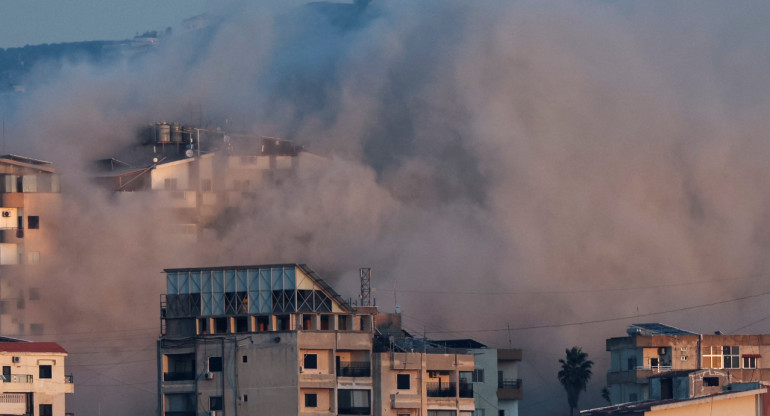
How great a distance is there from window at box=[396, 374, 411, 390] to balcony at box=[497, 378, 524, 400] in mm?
5761

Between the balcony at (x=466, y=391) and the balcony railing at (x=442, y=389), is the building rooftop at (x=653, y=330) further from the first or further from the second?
the balcony railing at (x=442, y=389)

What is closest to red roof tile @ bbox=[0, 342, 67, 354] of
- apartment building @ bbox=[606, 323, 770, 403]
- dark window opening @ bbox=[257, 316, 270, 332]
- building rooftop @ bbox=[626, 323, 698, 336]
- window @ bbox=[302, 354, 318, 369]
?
dark window opening @ bbox=[257, 316, 270, 332]

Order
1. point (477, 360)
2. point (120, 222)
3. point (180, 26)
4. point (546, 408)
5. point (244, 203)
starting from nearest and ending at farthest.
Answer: point (477, 360) → point (546, 408) → point (120, 222) → point (244, 203) → point (180, 26)

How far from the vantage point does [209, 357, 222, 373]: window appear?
224 ft

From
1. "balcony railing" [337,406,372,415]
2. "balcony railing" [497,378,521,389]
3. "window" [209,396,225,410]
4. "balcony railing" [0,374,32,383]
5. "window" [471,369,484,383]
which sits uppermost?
"balcony railing" [0,374,32,383]

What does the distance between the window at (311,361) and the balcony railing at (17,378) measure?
10365mm

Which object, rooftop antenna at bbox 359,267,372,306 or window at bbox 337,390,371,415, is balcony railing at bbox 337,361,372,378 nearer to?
window at bbox 337,390,371,415

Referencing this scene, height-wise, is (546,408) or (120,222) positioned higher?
(120,222)

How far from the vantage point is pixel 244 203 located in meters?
102

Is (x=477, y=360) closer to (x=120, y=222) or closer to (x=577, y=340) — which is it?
(x=577, y=340)

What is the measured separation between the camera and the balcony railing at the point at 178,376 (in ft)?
226

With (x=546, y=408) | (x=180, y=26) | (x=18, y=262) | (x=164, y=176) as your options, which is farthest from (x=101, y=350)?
(x=180, y=26)

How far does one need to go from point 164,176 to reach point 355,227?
34.7 ft

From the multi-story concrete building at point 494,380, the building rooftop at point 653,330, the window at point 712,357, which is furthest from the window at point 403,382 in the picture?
the window at point 712,357
